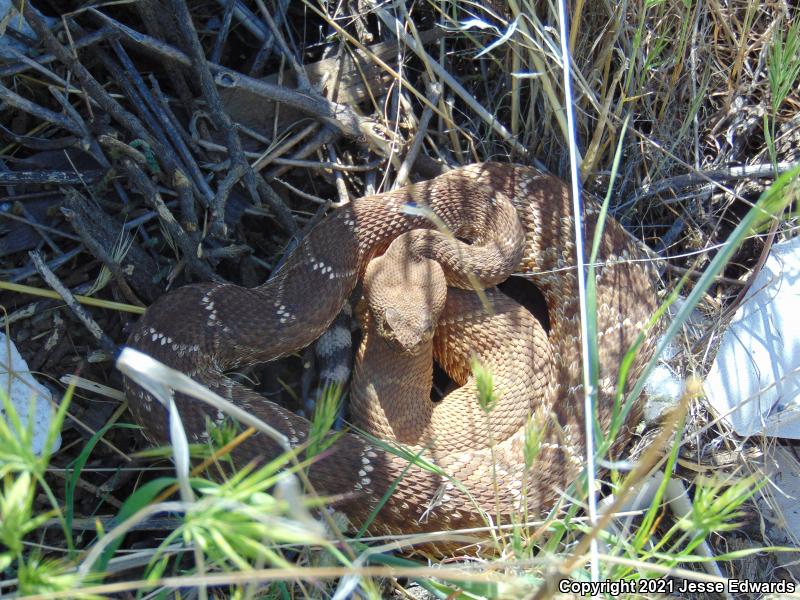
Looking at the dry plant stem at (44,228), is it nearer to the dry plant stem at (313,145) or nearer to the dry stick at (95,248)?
the dry stick at (95,248)

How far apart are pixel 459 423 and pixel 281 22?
87.9 inches

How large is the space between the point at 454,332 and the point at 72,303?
1.84m

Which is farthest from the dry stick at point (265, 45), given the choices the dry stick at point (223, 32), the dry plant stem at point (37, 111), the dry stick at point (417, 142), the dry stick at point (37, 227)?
the dry stick at point (37, 227)

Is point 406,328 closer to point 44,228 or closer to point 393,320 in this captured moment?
point 393,320

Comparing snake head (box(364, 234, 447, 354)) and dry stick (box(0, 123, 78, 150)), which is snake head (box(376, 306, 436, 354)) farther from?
dry stick (box(0, 123, 78, 150))

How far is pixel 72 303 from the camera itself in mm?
3102

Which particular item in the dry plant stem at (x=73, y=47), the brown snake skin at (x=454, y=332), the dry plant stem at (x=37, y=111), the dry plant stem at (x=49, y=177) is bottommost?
the brown snake skin at (x=454, y=332)

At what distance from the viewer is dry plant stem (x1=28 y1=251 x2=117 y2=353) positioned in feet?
10.1

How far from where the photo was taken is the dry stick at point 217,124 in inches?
128

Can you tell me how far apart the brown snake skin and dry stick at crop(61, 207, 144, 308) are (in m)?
0.19

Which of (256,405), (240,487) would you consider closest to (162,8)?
(256,405)

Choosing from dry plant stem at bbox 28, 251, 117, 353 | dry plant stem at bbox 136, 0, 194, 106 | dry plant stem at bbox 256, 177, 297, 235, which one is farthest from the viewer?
dry plant stem at bbox 256, 177, 297, 235

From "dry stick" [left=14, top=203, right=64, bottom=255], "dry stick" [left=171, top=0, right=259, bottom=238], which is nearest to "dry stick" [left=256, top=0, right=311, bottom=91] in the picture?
"dry stick" [left=171, top=0, right=259, bottom=238]

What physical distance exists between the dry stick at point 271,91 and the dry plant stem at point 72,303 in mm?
1076
